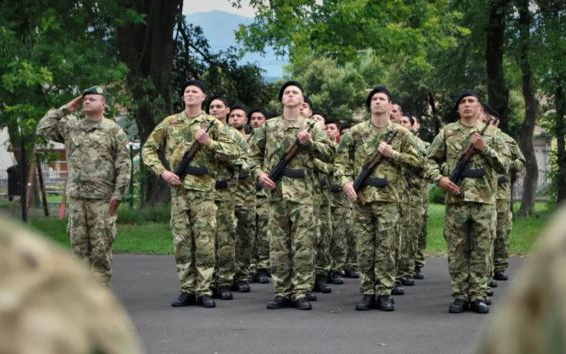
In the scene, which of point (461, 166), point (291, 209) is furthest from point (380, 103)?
point (291, 209)

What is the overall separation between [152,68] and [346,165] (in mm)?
12944

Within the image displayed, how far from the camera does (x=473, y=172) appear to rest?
450 inches

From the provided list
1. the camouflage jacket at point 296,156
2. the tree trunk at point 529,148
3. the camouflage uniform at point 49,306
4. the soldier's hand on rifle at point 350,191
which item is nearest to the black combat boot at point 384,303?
the soldier's hand on rifle at point 350,191

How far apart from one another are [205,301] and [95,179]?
1637 mm

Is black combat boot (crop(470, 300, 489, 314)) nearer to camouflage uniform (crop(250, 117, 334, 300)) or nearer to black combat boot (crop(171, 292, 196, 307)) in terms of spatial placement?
camouflage uniform (crop(250, 117, 334, 300))

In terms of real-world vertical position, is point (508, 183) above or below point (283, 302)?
above

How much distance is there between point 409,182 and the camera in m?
15.0

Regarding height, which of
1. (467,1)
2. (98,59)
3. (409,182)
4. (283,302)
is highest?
(467,1)

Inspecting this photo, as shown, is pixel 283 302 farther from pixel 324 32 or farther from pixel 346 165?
pixel 324 32

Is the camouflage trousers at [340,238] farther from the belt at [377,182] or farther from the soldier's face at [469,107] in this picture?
the soldier's face at [469,107]

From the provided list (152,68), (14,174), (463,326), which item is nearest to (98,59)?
(152,68)

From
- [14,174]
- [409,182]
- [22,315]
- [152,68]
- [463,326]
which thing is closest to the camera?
[22,315]

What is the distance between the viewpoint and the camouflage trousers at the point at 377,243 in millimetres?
11711

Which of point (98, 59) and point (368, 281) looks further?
point (98, 59)
